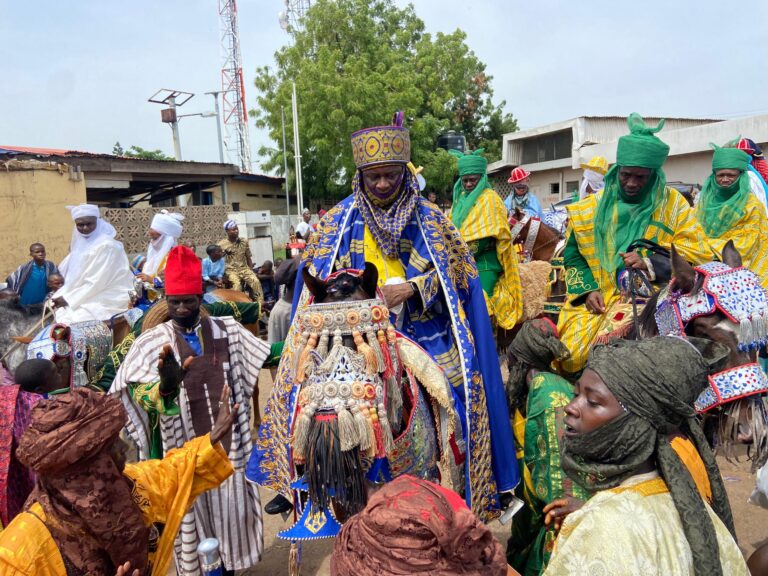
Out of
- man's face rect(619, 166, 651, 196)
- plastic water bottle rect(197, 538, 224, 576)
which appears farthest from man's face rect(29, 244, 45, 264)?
man's face rect(619, 166, 651, 196)

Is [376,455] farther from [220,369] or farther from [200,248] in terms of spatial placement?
[200,248]

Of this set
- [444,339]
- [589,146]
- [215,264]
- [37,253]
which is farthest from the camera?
[589,146]

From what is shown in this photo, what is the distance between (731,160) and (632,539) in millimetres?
5591

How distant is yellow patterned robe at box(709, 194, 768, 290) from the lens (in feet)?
19.4

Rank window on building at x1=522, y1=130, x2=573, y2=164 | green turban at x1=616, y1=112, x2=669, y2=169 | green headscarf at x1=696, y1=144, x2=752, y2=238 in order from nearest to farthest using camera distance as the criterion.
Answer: green turban at x1=616, y1=112, x2=669, y2=169
green headscarf at x1=696, y1=144, x2=752, y2=238
window on building at x1=522, y1=130, x2=573, y2=164

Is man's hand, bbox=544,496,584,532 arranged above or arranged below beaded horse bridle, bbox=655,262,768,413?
below

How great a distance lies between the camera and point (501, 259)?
7.29 m

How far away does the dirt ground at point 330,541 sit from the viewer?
4.50 meters

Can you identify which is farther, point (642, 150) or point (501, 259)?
point (501, 259)

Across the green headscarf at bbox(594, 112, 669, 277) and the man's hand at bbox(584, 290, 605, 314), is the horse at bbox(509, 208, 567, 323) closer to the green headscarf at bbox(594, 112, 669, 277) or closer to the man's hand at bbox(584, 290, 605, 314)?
the man's hand at bbox(584, 290, 605, 314)

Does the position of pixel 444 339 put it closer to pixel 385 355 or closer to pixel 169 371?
pixel 385 355

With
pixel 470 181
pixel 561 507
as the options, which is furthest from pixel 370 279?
pixel 470 181

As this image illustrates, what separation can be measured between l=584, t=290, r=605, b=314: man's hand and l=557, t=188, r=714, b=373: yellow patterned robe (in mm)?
36

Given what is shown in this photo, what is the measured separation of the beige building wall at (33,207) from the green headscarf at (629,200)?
46.8ft
